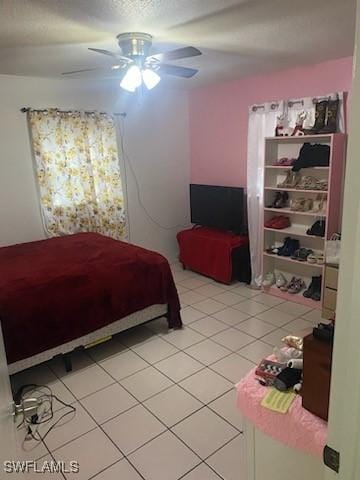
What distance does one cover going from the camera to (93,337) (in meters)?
2.71

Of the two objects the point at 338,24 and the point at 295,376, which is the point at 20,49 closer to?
the point at 338,24

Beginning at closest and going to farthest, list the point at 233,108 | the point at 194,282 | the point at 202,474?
the point at 202,474 < the point at 233,108 < the point at 194,282

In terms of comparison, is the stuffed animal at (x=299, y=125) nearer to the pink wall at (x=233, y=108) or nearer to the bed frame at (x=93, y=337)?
the pink wall at (x=233, y=108)

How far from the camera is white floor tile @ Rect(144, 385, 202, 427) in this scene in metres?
2.18

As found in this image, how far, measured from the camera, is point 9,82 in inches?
136

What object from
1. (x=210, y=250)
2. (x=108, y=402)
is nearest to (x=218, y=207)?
(x=210, y=250)

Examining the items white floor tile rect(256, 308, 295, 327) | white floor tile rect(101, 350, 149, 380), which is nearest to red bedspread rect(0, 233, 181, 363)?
white floor tile rect(101, 350, 149, 380)

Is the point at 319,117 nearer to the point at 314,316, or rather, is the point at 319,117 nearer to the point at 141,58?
the point at 141,58

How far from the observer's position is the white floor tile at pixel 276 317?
331 cm

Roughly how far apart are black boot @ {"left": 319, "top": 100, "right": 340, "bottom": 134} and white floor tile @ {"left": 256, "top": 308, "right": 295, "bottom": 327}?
179cm

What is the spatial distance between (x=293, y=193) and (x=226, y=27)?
2035mm

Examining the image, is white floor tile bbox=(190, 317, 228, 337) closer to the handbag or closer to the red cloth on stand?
the red cloth on stand

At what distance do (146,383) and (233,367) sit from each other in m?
0.66

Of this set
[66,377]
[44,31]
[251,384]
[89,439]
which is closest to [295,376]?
[251,384]
